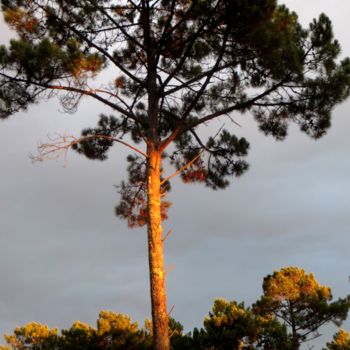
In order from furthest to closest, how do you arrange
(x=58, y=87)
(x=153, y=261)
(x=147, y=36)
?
(x=147, y=36) < (x=58, y=87) < (x=153, y=261)

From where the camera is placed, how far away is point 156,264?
9117mm

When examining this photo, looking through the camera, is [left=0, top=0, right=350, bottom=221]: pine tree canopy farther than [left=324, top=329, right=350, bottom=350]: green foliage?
No

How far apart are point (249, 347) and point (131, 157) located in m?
7.12

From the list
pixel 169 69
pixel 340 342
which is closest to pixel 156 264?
pixel 169 69

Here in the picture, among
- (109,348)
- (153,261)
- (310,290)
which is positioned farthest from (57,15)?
(310,290)

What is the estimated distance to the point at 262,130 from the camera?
12711 millimetres

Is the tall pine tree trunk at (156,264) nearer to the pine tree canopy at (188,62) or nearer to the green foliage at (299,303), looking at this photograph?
the pine tree canopy at (188,62)

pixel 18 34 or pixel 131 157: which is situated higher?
pixel 18 34

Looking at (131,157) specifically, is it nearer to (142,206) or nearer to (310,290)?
(142,206)

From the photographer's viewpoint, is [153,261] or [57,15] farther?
[57,15]

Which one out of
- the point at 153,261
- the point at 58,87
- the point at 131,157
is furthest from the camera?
the point at 131,157

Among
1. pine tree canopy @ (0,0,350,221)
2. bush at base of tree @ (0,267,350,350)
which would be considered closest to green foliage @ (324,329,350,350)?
bush at base of tree @ (0,267,350,350)

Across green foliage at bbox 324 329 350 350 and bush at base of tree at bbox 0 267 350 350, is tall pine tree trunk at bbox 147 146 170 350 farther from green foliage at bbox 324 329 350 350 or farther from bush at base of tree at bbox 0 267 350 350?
green foliage at bbox 324 329 350 350

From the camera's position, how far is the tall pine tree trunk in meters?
8.89
